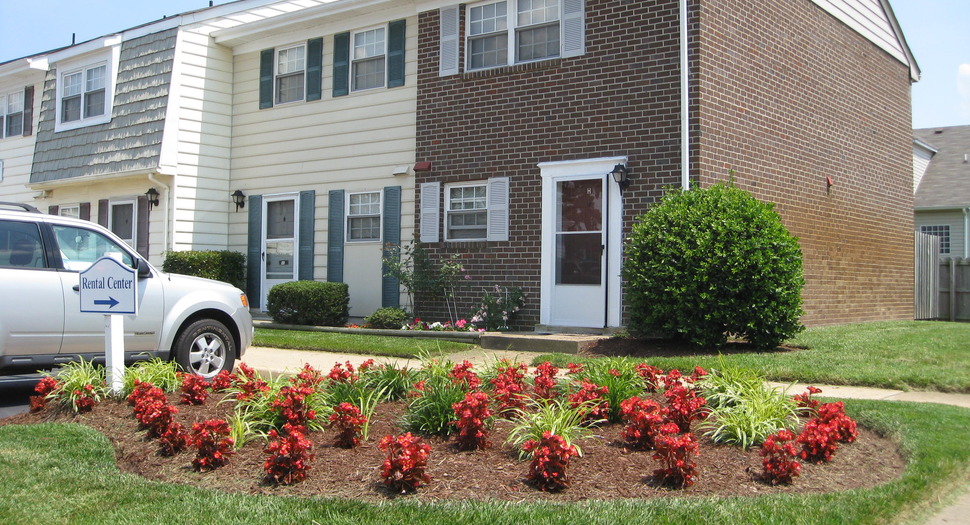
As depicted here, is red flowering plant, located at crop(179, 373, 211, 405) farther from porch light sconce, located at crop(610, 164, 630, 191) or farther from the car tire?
porch light sconce, located at crop(610, 164, 630, 191)

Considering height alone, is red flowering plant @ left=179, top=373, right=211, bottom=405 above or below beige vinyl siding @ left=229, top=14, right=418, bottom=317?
below

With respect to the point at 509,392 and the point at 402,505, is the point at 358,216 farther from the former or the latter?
the point at 402,505

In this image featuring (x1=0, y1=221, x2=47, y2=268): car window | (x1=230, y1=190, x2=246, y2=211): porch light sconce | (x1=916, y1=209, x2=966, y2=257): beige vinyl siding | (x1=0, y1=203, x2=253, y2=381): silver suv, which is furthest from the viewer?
(x1=916, y1=209, x2=966, y2=257): beige vinyl siding

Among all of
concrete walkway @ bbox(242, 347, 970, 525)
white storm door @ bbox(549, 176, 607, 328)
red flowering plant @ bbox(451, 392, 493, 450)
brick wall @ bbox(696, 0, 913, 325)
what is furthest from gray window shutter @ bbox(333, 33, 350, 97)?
red flowering plant @ bbox(451, 392, 493, 450)

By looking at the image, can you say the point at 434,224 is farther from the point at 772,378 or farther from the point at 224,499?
the point at 224,499

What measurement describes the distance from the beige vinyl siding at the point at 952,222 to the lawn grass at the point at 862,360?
53.0 ft

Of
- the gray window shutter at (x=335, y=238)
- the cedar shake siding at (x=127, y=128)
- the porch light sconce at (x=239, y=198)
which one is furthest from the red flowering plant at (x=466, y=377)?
the cedar shake siding at (x=127, y=128)

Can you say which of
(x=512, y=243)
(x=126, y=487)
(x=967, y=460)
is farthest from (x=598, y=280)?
(x=126, y=487)

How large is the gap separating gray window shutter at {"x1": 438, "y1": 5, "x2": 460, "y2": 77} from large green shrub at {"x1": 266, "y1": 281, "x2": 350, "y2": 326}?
426cm

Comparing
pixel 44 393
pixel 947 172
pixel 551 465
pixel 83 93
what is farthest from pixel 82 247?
pixel 947 172

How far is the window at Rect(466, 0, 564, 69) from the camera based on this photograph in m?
13.9

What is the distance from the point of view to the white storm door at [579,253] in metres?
13.1

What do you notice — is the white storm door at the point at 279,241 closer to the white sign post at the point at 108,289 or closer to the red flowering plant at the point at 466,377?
the white sign post at the point at 108,289

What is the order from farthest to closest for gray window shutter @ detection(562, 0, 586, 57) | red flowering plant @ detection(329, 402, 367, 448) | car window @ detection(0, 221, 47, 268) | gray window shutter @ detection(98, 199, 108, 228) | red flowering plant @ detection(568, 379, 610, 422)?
gray window shutter @ detection(98, 199, 108, 228)
gray window shutter @ detection(562, 0, 586, 57)
car window @ detection(0, 221, 47, 268)
red flowering plant @ detection(568, 379, 610, 422)
red flowering plant @ detection(329, 402, 367, 448)
